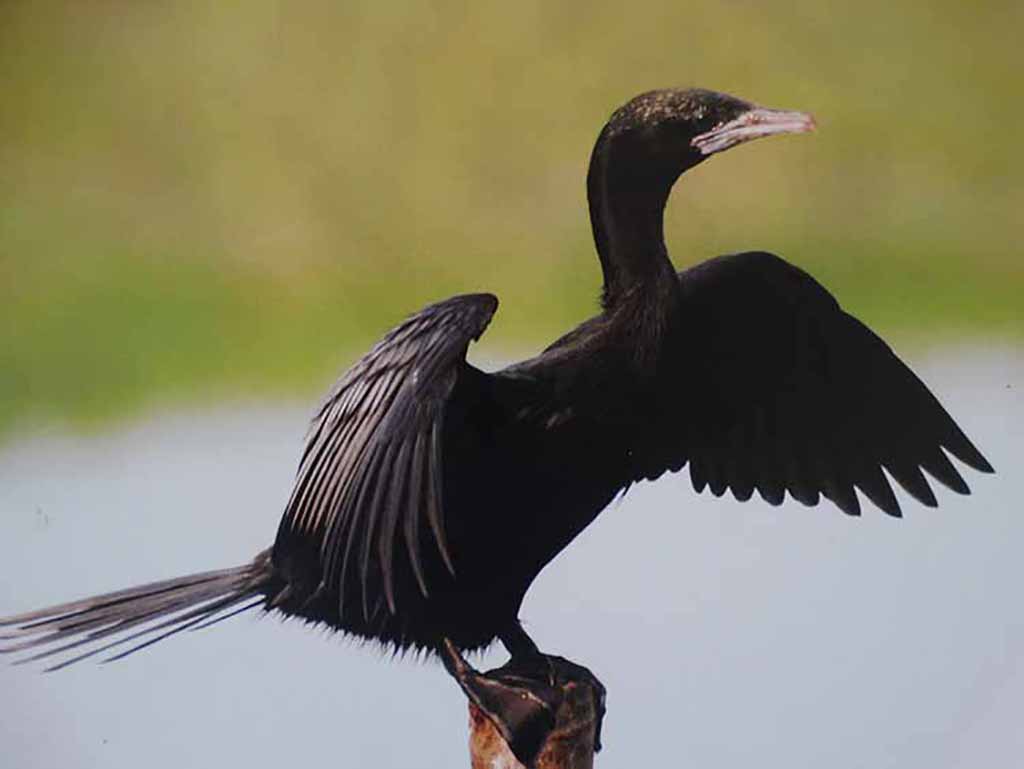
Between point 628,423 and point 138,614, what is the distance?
826 mm

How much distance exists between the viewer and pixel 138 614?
2.07 meters

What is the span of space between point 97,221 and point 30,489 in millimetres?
459

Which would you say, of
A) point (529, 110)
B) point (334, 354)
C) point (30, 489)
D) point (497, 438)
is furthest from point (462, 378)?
point (30, 489)

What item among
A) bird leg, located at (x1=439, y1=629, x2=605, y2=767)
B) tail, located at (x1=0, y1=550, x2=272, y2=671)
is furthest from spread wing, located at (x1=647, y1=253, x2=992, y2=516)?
tail, located at (x1=0, y1=550, x2=272, y2=671)

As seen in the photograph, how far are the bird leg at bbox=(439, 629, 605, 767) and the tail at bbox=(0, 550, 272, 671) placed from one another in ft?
1.08

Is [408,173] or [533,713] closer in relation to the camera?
[533,713]

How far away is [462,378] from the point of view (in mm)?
1825

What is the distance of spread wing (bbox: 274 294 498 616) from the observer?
1687mm

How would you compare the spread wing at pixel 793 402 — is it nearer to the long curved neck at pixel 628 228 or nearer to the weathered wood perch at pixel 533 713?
the long curved neck at pixel 628 228

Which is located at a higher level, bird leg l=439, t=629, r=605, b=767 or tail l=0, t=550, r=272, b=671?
tail l=0, t=550, r=272, b=671

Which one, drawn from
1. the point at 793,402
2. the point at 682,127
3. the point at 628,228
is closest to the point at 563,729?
the point at 793,402

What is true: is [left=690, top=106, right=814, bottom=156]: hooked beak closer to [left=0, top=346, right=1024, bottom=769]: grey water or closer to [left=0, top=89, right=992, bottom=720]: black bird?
[left=0, top=89, right=992, bottom=720]: black bird

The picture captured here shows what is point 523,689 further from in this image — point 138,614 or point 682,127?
point 682,127

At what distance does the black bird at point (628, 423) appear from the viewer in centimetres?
186
